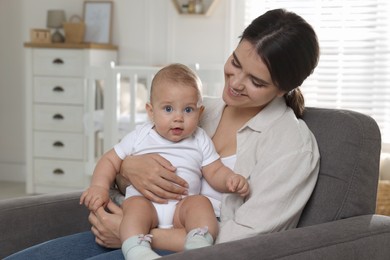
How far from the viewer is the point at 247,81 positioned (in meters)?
1.84

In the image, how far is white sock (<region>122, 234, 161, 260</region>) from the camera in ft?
5.30

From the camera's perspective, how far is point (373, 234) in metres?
1.72

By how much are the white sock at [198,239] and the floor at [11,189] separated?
373 centimetres

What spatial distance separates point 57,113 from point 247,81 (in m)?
3.59

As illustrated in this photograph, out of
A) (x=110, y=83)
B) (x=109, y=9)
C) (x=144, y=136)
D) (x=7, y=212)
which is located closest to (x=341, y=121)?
(x=144, y=136)

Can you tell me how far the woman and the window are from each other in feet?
9.47

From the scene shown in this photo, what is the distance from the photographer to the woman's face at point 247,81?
181 cm

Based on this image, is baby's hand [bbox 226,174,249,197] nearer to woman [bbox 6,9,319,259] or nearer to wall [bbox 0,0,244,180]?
woman [bbox 6,9,319,259]

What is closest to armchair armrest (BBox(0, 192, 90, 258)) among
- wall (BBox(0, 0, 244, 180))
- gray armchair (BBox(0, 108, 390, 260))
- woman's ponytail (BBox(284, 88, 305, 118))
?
gray armchair (BBox(0, 108, 390, 260))

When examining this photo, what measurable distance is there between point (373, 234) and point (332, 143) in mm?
263

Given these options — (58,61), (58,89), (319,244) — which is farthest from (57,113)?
(319,244)

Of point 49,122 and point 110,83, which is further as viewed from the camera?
point 49,122

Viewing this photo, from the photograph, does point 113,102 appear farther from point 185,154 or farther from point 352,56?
point 185,154

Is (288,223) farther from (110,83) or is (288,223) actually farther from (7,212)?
(110,83)
